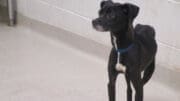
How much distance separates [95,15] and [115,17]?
98 centimetres

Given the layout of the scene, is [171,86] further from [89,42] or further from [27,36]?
[27,36]

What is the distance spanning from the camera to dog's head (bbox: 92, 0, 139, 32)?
1672 mm

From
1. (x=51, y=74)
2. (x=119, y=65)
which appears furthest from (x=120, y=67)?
(x=51, y=74)

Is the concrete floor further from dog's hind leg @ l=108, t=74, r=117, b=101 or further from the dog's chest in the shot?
the dog's chest

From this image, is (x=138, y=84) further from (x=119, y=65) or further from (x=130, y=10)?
(x=130, y=10)

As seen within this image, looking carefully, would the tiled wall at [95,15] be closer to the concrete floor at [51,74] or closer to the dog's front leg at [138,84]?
the concrete floor at [51,74]

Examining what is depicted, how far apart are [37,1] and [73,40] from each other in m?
0.45

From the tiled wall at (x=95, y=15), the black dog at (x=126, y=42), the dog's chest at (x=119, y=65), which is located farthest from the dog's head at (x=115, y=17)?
the tiled wall at (x=95, y=15)

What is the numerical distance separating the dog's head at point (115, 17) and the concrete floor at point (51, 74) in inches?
26.5

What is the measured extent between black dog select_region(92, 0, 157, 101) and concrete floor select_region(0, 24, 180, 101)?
1.33 feet

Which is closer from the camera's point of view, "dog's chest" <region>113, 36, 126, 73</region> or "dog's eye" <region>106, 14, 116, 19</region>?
"dog's eye" <region>106, 14, 116, 19</region>

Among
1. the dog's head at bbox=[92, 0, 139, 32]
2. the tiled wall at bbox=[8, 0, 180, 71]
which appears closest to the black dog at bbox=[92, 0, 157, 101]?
the dog's head at bbox=[92, 0, 139, 32]

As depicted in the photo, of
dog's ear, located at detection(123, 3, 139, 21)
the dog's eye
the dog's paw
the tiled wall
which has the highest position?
dog's ear, located at detection(123, 3, 139, 21)

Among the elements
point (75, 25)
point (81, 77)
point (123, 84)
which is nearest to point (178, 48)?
point (123, 84)
